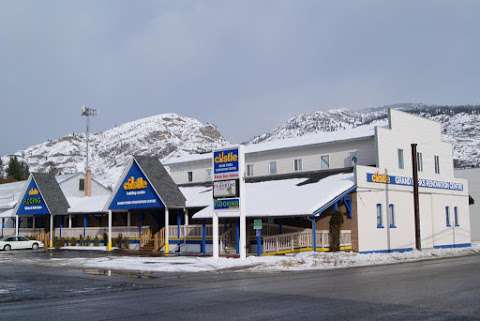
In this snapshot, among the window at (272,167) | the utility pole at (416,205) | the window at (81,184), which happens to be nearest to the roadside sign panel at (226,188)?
the utility pole at (416,205)

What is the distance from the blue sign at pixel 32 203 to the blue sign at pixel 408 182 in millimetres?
27783

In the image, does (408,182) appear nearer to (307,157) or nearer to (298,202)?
(307,157)

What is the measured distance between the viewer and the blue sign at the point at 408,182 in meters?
33.9

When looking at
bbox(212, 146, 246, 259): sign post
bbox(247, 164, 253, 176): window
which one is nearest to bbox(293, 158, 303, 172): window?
bbox(247, 164, 253, 176): window

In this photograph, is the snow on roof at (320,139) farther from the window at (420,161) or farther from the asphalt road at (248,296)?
the asphalt road at (248,296)

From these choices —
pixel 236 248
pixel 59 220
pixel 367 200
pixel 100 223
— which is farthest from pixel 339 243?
pixel 59 220

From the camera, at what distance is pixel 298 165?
42.2 metres

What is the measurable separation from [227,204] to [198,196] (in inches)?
400

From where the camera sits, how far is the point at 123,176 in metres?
39.2

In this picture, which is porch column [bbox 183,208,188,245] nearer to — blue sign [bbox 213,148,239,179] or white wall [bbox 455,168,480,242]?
blue sign [bbox 213,148,239,179]

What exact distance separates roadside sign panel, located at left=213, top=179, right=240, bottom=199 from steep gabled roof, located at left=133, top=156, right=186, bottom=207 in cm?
741

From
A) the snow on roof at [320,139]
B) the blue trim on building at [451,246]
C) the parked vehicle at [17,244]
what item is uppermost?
the snow on roof at [320,139]

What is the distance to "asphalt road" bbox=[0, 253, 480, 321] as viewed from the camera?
452 inches

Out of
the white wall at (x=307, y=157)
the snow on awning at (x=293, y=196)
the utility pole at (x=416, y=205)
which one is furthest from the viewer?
the white wall at (x=307, y=157)
